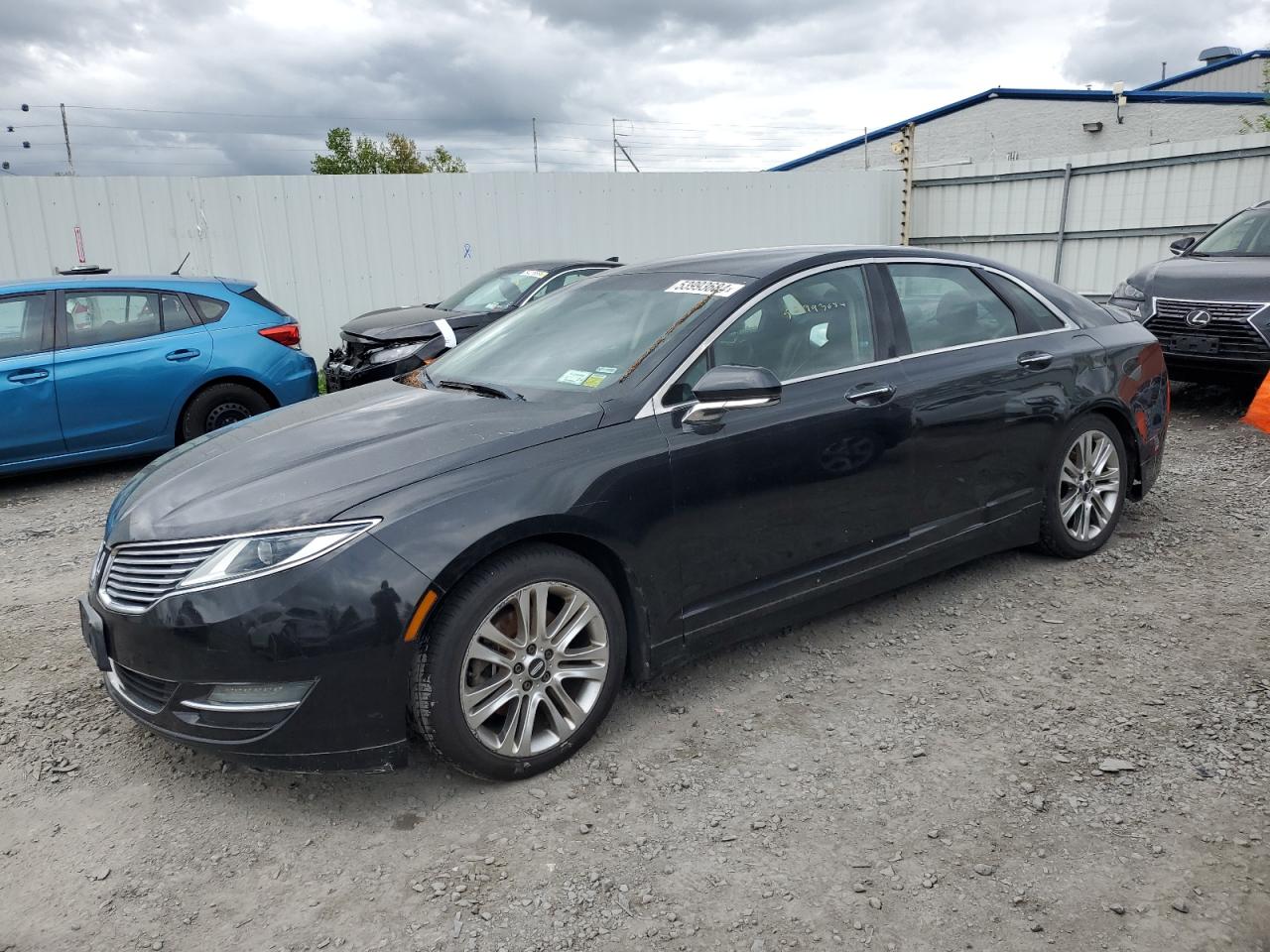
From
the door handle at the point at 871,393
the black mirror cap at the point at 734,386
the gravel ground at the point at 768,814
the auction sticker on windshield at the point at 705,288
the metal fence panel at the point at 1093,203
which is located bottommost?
the gravel ground at the point at 768,814

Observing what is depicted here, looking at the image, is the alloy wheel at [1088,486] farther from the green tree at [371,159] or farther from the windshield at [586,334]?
the green tree at [371,159]

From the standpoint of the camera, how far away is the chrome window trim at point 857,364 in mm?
3348

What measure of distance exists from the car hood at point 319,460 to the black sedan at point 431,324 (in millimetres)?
4499

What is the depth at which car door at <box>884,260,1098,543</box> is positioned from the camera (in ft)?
13.1

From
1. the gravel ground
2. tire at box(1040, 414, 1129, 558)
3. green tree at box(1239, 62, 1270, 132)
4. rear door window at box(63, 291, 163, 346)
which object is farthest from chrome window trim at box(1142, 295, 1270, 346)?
green tree at box(1239, 62, 1270, 132)

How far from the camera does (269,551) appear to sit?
9.06 feet

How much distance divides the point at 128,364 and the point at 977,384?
19.2 ft

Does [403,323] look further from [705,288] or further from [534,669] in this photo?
[534,669]

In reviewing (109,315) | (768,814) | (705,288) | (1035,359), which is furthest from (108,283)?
(768,814)

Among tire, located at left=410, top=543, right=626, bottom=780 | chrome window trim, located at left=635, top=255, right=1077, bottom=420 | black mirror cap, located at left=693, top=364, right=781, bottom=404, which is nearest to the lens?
tire, located at left=410, top=543, right=626, bottom=780

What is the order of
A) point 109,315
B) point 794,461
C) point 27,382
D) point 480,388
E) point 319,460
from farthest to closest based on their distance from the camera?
point 109,315, point 27,382, point 480,388, point 794,461, point 319,460

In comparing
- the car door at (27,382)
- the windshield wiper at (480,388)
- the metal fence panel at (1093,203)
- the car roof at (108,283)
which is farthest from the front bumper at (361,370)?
the metal fence panel at (1093,203)

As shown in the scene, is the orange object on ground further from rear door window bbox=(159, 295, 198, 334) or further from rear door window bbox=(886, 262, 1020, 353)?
rear door window bbox=(159, 295, 198, 334)

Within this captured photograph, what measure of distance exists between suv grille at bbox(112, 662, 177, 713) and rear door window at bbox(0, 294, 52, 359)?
4.82 m
